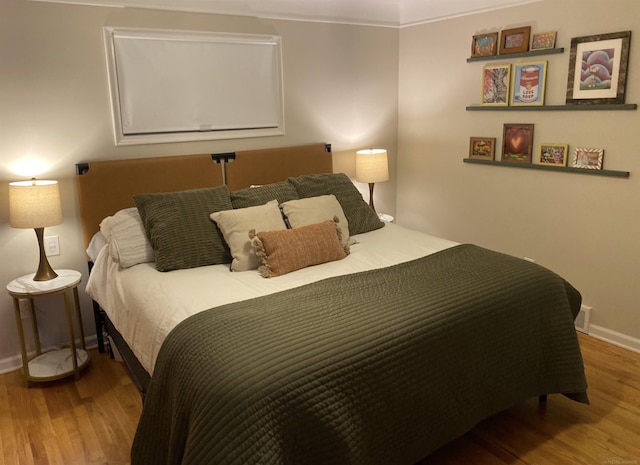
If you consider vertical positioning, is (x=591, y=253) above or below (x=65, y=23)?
below

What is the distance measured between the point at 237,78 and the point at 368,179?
4.05 ft

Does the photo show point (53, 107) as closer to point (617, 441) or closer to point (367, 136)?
point (367, 136)

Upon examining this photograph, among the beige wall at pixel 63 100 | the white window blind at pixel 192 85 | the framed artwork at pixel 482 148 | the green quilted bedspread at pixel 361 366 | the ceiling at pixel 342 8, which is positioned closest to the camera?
the green quilted bedspread at pixel 361 366

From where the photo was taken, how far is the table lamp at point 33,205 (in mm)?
2666

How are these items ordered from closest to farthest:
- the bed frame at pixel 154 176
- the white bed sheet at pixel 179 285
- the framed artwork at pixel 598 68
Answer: the white bed sheet at pixel 179 285 < the framed artwork at pixel 598 68 < the bed frame at pixel 154 176

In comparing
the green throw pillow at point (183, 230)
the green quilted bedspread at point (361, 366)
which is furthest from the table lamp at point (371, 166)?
the green quilted bedspread at point (361, 366)

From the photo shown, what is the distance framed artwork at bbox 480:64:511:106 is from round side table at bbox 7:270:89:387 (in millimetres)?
2943

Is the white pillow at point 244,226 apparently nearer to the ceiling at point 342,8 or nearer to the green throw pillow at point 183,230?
the green throw pillow at point 183,230

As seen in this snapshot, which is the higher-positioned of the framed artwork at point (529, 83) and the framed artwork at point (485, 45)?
the framed artwork at point (485, 45)

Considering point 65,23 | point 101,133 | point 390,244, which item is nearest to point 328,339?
point 390,244

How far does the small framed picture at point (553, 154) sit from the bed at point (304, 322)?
105 cm

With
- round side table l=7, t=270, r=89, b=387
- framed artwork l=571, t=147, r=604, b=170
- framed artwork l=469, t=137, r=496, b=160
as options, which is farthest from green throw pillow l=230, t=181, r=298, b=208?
framed artwork l=571, t=147, r=604, b=170

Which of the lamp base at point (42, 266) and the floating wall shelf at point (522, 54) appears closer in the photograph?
the lamp base at point (42, 266)

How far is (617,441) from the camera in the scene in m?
2.32
